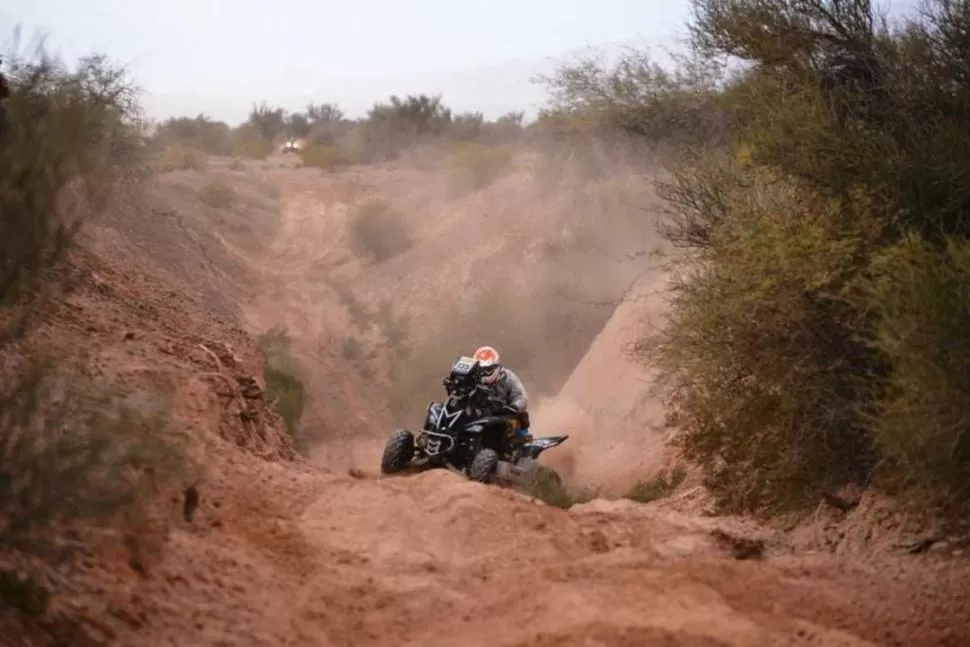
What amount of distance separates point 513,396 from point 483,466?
1.70 metres

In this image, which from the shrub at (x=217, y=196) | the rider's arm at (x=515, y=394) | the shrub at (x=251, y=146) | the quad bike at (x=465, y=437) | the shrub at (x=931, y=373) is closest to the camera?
the shrub at (x=931, y=373)

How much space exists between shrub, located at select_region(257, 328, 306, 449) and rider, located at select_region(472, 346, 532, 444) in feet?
17.2

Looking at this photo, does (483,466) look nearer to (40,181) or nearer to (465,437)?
(465,437)

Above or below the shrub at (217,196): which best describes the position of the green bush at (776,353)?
below

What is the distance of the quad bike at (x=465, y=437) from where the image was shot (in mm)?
15125

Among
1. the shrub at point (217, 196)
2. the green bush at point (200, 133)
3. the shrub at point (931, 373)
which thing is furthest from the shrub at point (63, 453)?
the green bush at point (200, 133)

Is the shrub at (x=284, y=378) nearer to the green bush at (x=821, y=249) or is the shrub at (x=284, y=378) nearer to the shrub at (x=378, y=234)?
the shrub at (x=378, y=234)

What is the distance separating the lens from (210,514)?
27.9ft

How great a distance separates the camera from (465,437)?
600 inches

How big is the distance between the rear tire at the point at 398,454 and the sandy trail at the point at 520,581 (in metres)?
4.74

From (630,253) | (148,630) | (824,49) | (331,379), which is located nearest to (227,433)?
(148,630)

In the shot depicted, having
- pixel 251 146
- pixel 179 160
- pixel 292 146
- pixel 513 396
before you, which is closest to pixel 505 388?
pixel 513 396

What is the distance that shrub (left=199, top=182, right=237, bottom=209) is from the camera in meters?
37.0

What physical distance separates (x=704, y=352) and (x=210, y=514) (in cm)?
499
